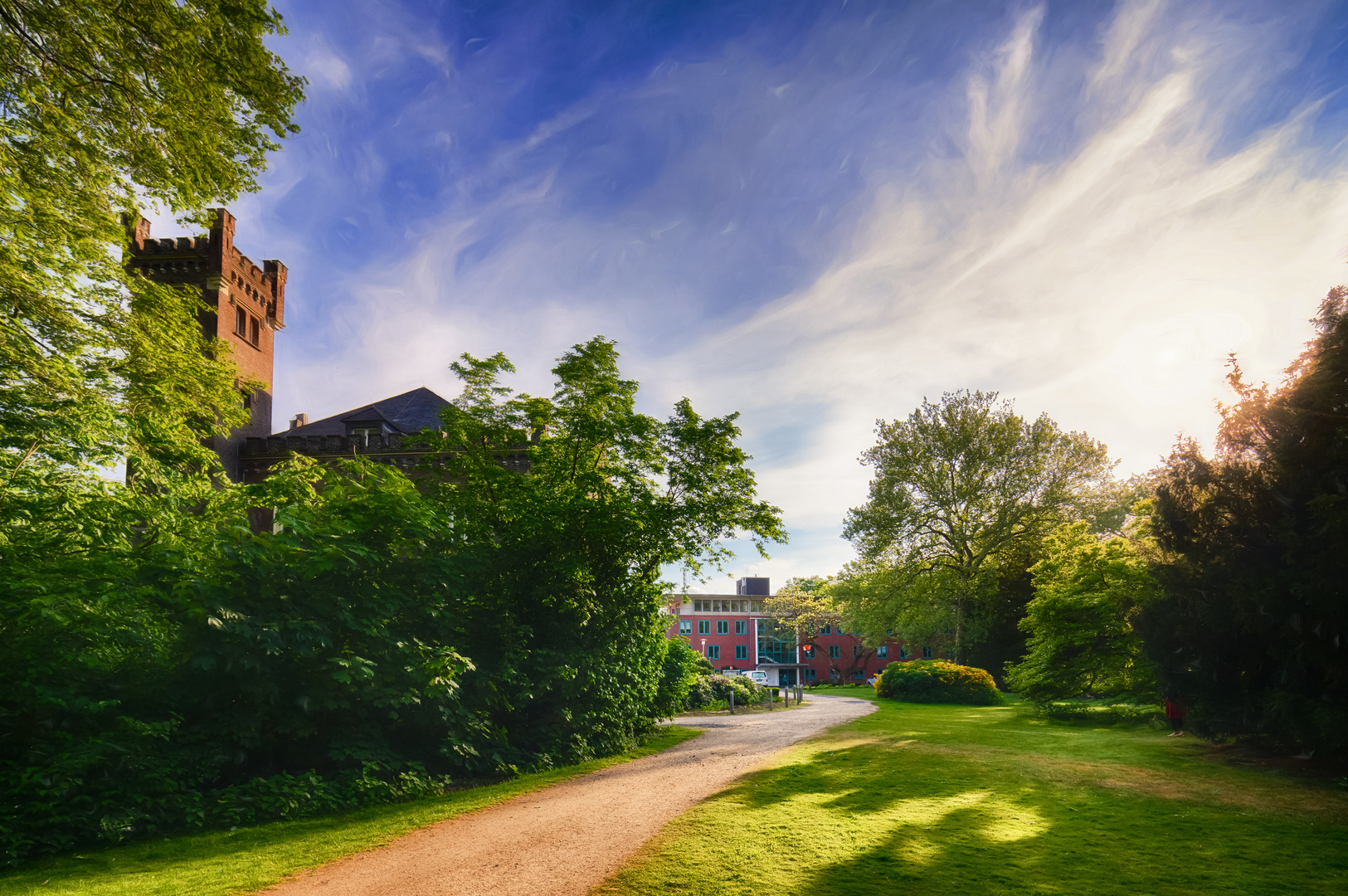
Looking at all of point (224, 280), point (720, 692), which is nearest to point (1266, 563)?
point (720, 692)

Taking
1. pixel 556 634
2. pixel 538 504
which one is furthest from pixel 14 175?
pixel 556 634

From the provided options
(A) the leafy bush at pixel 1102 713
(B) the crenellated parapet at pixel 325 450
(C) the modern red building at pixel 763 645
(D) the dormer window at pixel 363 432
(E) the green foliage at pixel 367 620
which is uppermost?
(D) the dormer window at pixel 363 432

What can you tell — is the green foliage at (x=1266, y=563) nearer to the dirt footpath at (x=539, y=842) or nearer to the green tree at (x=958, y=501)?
the dirt footpath at (x=539, y=842)

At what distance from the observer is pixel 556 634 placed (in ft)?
49.4

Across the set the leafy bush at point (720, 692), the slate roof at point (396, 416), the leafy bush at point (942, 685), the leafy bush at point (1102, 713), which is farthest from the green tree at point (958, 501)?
the slate roof at point (396, 416)

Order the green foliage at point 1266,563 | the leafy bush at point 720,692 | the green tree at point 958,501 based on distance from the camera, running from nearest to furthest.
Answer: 1. the green foliage at point 1266,563
2. the leafy bush at point 720,692
3. the green tree at point 958,501

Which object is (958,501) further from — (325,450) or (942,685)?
(325,450)

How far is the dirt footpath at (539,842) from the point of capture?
6.78 m

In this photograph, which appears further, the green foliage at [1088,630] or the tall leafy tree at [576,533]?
the green foliage at [1088,630]

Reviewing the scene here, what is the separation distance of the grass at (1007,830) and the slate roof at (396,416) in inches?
991

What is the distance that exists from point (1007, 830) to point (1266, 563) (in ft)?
24.2

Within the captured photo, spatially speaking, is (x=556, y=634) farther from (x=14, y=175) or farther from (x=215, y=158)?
(x=14, y=175)

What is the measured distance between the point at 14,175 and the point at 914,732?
20.6m

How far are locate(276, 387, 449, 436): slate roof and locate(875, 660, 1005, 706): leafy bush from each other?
25580 millimetres
